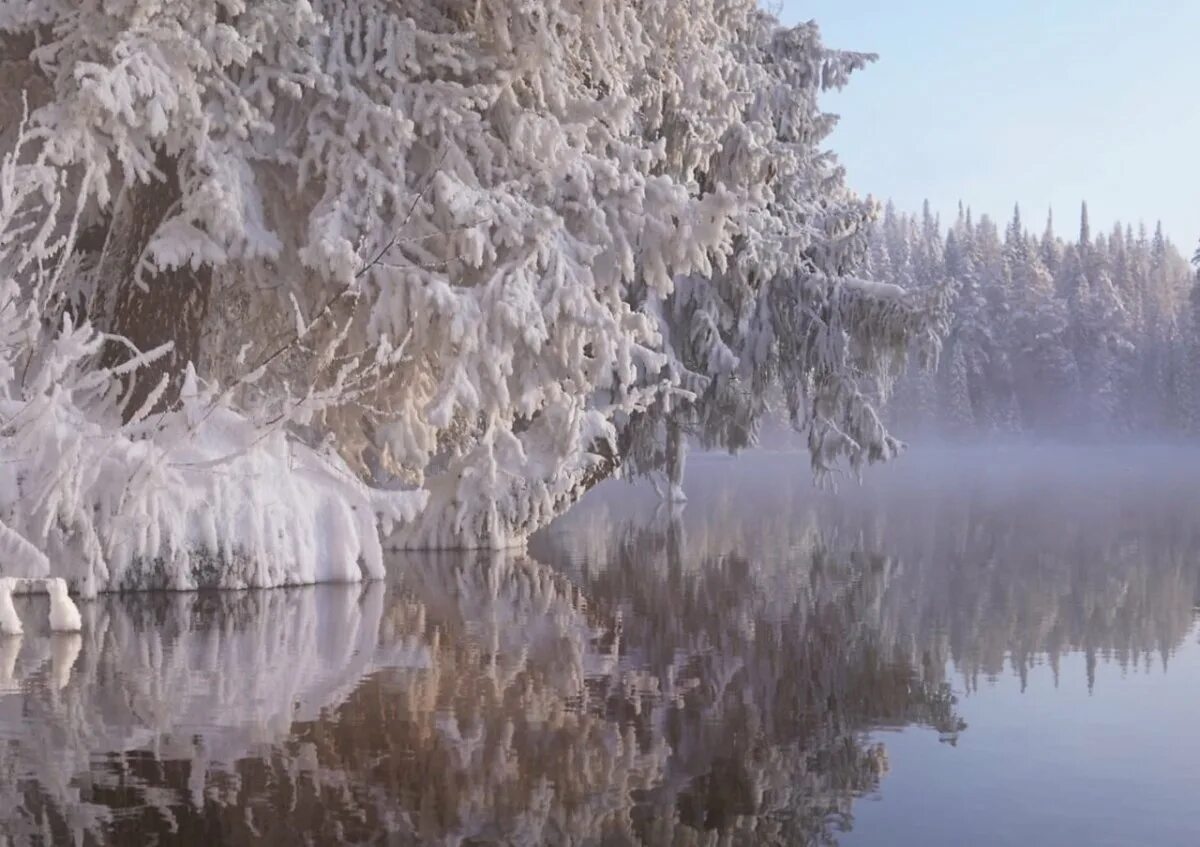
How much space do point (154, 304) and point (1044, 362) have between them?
84.8m

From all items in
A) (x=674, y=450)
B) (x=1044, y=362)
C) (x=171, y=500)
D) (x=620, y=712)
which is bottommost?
(x=620, y=712)

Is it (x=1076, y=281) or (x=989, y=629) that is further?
(x=1076, y=281)

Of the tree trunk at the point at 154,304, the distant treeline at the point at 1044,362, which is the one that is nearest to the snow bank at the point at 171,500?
the tree trunk at the point at 154,304

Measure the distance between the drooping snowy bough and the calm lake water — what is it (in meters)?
0.80

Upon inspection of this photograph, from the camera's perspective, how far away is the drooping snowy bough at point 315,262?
11.7 metres

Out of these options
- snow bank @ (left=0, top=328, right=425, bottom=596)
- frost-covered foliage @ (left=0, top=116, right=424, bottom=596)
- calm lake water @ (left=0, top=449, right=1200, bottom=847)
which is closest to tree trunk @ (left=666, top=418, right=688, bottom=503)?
calm lake water @ (left=0, top=449, right=1200, bottom=847)

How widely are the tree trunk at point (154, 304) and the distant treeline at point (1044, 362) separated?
77147mm

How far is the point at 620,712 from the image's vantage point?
694cm

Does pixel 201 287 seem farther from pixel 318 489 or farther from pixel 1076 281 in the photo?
pixel 1076 281

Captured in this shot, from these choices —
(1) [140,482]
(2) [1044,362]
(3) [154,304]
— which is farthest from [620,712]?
(2) [1044,362]

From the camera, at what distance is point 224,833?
4.71m

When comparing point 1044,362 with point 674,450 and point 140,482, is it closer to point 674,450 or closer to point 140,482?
→ point 674,450

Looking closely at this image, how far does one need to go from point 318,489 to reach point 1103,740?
25.6ft

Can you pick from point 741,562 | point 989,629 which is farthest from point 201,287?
point 989,629
